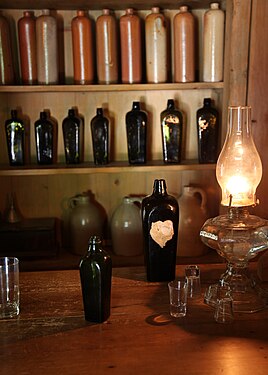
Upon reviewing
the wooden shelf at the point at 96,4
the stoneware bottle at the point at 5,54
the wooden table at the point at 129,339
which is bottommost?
the wooden table at the point at 129,339

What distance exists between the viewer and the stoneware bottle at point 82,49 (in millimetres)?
2359

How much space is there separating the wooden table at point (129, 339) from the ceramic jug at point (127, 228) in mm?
1011

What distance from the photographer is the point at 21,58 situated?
239 cm

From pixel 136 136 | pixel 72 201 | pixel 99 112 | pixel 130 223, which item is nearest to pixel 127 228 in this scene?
pixel 130 223

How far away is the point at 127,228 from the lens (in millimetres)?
2502

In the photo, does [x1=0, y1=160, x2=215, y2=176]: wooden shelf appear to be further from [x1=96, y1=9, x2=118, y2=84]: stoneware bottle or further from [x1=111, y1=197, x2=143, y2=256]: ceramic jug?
[x1=96, y1=9, x2=118, y2=84]: stoneware bottle

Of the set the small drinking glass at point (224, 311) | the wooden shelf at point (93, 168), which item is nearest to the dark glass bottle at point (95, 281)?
the small drinking glass at point (224, 311)

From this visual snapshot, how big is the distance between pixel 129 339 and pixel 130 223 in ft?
4.32

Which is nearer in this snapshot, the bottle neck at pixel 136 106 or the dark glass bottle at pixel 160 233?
the dark glass bottle at pixel 160 233

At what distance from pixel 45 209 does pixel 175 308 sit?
57.2 inches

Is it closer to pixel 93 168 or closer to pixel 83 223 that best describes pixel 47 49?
pixel 93 168

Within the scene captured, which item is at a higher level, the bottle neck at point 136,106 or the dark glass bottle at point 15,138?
the bottle neck at point 136,106

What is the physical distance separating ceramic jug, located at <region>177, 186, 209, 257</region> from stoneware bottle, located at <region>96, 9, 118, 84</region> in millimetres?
670

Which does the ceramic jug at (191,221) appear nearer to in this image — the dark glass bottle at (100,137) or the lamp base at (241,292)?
the dark glass bottle at (100,137)
